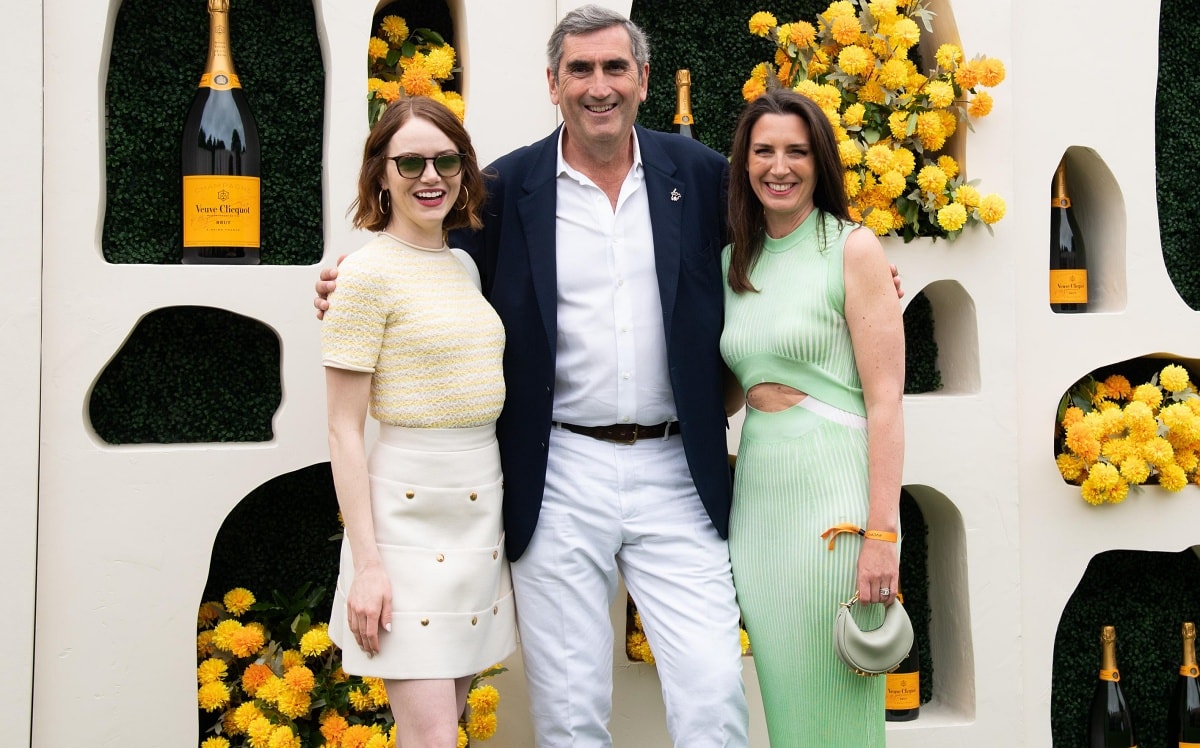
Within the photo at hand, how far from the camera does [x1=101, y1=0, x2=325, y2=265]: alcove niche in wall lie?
203 cm

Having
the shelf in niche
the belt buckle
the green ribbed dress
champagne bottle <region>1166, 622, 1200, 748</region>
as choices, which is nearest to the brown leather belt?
the belt buckle

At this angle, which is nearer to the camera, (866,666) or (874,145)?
(866,666)

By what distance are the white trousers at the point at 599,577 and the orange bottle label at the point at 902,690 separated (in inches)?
29.9

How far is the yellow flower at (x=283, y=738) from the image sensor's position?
1.87 metres

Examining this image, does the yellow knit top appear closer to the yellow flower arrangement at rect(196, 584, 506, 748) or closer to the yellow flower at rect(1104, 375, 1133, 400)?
the yellow flower arrangement at rect(196, 584, 506, 748)

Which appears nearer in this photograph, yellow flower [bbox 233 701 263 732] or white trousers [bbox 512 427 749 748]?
white trousers [bbox 512 427 749 748]

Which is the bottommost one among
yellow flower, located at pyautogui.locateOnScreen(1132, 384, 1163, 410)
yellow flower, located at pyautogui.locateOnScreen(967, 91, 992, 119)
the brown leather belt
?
the brown leather belt

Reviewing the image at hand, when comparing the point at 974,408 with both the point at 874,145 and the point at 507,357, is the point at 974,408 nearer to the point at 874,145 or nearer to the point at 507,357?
the point at 874,145

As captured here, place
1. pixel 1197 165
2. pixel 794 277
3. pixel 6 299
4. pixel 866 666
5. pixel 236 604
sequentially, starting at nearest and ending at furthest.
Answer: pixel 866 666 < pixel 794 277 < pixel 6 299 < pixel 236 604 < pixel 1197 165

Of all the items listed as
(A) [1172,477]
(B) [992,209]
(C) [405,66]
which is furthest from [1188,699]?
(C) [405,66]

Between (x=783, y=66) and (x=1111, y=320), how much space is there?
90 cm

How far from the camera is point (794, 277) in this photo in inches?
63.9

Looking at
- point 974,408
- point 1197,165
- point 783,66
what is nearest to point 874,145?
point 783,66

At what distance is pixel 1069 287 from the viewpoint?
2.44 m
